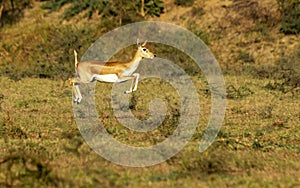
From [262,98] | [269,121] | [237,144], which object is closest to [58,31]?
[262,98]

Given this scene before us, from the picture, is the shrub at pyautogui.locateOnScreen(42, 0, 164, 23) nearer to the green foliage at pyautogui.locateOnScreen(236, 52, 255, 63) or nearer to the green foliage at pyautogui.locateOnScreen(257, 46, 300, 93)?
the green foliage at pyautogui.locateOnScreen(236, 52, 255, 63)

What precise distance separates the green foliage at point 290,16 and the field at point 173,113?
35 centimetres

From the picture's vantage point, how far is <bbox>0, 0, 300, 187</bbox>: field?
7.86m

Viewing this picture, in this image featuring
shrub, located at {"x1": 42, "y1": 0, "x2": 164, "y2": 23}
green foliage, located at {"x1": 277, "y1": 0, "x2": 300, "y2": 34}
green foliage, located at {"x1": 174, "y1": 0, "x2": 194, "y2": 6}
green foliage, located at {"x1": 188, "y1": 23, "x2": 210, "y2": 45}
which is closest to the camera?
green foliage, located at {"x1": 277, "y1": 0, "x2": 300, "y2": 34}

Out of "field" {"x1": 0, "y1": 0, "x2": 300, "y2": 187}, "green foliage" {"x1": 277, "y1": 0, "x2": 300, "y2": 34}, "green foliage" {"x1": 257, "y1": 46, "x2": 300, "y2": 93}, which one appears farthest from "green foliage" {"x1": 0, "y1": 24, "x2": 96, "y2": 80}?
"green foliage" {"x1": 277, "y1": 0, "x2": 300, "y2": 34}

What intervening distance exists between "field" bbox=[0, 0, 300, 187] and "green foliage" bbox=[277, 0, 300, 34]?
35 centimetres

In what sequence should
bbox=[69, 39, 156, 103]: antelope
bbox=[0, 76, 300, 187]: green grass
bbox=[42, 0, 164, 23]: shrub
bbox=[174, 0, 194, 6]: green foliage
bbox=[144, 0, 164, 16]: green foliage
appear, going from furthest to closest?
bbox=[174, 0, 194, 6]: green foliage → bbox=[144, 0, 164, 16]: green foliage → bbox=[42, 0, 164, 23]: shrub → bbox=[69, 39, 156, 103]: antelope → bbox=[0, 76, 300, 187]: green grass

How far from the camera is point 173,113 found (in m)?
12.3

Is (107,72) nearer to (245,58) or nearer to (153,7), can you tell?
(245,58)

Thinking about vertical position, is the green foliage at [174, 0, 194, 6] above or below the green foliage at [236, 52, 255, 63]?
above

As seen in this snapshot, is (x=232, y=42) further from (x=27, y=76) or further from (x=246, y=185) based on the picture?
(x=246, y=185)

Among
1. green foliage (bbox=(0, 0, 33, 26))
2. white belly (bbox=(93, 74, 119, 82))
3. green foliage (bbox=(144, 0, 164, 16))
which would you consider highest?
white belly (bbox=(93, 74, 119, 82))

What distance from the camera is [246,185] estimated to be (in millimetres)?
7625

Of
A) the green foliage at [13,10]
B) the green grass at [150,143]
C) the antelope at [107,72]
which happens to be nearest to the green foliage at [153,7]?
the green foliage at [13,10]
